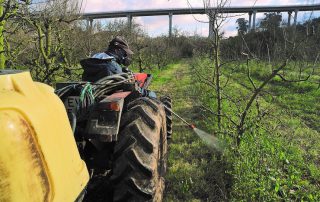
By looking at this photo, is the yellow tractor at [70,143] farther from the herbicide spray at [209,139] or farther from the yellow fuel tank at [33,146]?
the herbicide spray at [209,139]

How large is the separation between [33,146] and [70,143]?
38cm

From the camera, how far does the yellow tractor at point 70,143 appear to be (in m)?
1.34

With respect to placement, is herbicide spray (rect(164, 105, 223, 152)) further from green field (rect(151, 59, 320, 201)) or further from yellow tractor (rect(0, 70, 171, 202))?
yellow tractor (rect(0, 70, 171, 202))

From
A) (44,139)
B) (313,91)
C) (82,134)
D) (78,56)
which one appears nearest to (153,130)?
(82,134)

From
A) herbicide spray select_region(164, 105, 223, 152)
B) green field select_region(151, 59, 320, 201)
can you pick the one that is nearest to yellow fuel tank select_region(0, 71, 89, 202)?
green field select_region(151, 59, 320, 201)

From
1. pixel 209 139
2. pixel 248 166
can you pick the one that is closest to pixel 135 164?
pixel 248 166

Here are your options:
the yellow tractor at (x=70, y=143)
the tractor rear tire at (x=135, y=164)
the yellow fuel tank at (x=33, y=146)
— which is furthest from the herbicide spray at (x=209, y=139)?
the yellow fuel tank at (x=33, y=146)

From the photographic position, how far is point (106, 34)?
1836cm

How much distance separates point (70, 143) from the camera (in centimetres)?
180

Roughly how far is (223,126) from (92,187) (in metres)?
2.83

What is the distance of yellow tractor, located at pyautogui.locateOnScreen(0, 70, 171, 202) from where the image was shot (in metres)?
1.34

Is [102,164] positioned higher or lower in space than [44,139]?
lower

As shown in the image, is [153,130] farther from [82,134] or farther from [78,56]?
[78,56]

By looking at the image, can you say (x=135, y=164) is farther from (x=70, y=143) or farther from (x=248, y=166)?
(x=248, y=166)
